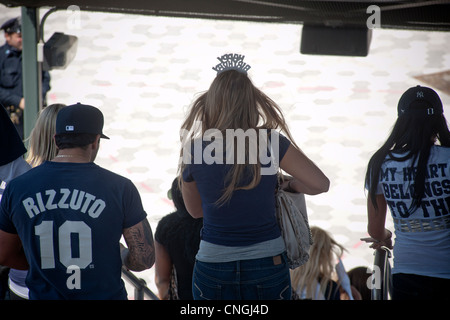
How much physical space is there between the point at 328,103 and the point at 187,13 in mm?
3811

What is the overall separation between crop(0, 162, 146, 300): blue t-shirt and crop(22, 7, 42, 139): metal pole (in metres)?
2.73

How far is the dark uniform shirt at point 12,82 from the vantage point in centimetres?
566

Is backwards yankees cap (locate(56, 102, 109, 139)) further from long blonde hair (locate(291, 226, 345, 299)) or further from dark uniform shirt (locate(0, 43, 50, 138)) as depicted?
dark uniform shirt (locate(0, 43, 50, 138))

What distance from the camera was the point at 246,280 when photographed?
1842 millimetres

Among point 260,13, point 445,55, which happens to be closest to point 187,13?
point 260,13

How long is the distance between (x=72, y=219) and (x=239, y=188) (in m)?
0.56

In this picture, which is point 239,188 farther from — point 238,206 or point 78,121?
point 78,121

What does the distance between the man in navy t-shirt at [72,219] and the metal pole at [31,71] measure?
268 cm

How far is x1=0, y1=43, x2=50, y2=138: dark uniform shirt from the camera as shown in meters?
5.66

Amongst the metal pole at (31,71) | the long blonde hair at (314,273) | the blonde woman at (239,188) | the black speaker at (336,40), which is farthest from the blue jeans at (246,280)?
the metal pole at (31,71)

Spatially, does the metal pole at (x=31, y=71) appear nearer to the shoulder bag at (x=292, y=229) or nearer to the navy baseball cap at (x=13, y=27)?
the navy baseball cap at (x=13, y=27)

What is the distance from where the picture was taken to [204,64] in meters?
7.82

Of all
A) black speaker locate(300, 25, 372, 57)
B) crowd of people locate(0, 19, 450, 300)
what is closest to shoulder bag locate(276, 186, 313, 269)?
crowd of people locate(0, 19, 450, 300)

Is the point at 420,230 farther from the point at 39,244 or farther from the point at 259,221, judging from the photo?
the point at 39,244
